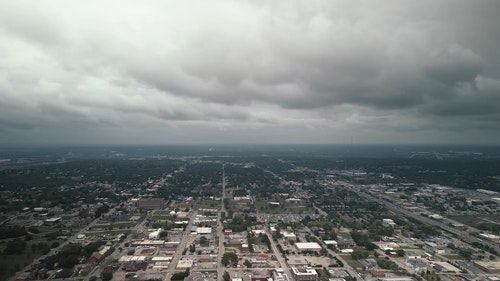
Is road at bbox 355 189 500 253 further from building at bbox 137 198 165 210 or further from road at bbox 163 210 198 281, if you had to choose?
building at bbox 137 198 165 210

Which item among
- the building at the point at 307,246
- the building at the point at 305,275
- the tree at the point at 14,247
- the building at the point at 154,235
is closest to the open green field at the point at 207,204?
the building at the point at 154,235

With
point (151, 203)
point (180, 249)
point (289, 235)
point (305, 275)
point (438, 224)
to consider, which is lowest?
point (180, 249)

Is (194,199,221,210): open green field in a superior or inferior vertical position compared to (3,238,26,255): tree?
inferior

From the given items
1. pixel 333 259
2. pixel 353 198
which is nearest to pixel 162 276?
pixel 333 259

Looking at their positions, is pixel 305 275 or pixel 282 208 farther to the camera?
pixel 282 208

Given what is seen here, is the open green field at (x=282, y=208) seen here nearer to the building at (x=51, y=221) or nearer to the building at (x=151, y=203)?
the building at (x=151, y=203)

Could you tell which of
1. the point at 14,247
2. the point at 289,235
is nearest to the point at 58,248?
the point at 14,247

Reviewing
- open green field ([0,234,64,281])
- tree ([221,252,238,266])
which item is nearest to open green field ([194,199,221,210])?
open green field ([0,234,64,281])

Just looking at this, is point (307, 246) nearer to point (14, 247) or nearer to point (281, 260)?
point (281, 260)
